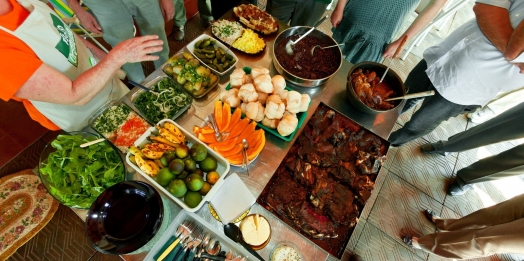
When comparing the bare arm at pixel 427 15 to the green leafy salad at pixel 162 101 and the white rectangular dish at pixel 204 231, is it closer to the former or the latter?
the green leafy salad at pixel 162 101

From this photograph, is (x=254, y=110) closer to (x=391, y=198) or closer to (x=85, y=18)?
(x=85, y=18)

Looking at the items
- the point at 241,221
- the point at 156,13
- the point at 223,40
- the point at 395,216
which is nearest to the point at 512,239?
the point at 395,216

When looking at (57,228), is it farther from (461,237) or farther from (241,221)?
(461,237)

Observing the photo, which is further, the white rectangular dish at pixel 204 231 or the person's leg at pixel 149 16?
the person's leg at pixel 149 16

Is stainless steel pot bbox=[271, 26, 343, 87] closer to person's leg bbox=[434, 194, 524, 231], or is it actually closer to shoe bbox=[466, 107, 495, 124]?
A: person's leg bbox=[434, 194, 524, 231]

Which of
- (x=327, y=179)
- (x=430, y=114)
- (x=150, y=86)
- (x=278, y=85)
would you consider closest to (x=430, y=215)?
(x=430, y=114)

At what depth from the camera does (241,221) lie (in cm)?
168

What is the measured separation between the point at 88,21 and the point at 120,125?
4.40 feet

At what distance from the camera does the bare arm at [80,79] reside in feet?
4.52

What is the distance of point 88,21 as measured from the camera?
244 cm

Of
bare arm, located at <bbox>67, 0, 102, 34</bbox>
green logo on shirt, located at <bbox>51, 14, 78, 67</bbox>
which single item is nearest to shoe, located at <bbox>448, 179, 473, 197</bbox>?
green logo on shirt, located at <bbox>51, 14, 78, 67</bbox>

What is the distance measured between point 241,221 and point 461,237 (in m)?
2.18

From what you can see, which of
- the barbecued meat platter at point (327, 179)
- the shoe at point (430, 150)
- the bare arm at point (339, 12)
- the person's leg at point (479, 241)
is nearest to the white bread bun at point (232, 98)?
the barbecued meat platter at point (327, 179)

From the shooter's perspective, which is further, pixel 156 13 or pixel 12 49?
pixel 156 13
